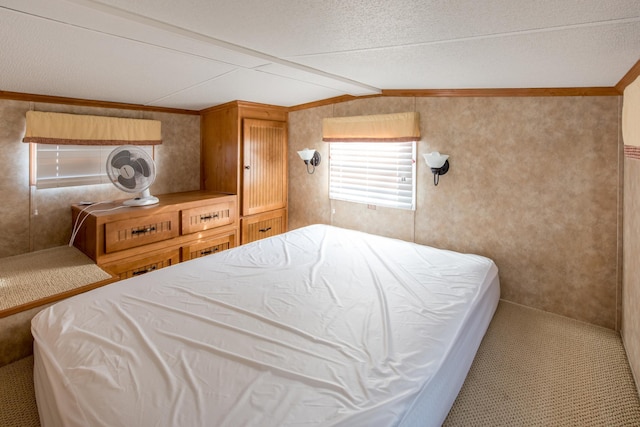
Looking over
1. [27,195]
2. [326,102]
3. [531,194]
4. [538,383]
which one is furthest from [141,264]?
[531,194]

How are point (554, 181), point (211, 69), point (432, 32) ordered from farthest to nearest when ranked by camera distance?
point (554, 181), point (211, 69), point (432, 32)

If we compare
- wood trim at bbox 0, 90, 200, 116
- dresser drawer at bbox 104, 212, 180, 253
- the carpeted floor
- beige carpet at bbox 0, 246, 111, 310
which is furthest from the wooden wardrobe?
the carpeted floor

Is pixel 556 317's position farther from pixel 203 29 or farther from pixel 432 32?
pixel 203 29

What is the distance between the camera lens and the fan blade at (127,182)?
9.46ft

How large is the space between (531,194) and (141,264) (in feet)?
10.9

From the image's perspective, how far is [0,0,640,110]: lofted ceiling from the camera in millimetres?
1280

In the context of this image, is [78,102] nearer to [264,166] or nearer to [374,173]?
[264,166]

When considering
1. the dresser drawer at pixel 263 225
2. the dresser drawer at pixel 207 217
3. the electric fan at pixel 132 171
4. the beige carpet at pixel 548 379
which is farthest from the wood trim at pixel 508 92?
the electric fan at pixel 132 171

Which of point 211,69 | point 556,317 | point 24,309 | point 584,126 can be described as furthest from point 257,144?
point 556,317

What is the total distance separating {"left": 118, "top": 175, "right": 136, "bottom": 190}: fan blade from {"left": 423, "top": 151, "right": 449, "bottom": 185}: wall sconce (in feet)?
8.54

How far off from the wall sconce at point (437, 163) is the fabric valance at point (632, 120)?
47.2 inches

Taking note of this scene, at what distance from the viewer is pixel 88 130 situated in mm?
3039

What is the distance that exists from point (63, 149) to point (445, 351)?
3.43m

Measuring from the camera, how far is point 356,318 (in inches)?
67.5
